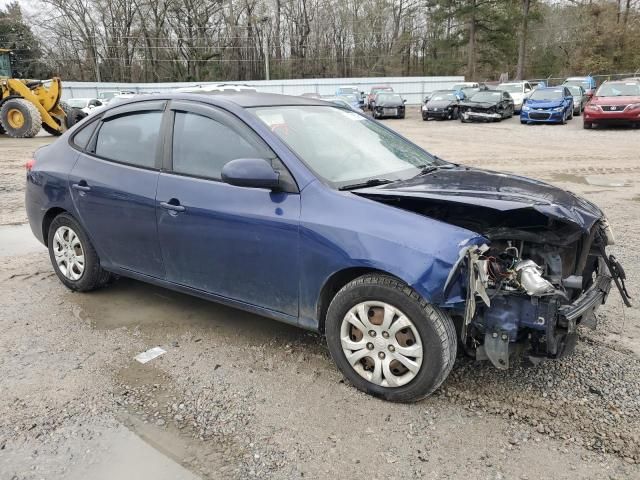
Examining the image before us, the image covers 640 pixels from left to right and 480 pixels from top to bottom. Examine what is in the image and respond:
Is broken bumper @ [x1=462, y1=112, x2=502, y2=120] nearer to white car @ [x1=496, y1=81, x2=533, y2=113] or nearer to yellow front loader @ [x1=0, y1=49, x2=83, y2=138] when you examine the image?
white car @ [x1=496, y1=81, x2=533, y2=113]

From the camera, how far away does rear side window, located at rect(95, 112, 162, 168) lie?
404 centimetres

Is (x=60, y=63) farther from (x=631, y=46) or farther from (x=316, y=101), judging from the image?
(x=316, y=101)

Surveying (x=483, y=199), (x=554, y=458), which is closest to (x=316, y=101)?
(x=483, y=199)

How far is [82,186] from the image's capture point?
4.38 meters

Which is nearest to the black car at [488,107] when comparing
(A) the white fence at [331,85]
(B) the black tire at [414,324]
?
(A) the white fence at [331,85]

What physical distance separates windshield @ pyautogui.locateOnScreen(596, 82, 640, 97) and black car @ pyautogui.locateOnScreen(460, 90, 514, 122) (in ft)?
15.6

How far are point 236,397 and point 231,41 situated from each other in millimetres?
59389

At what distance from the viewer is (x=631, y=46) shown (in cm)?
4531

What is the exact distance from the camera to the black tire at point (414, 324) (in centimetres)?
287

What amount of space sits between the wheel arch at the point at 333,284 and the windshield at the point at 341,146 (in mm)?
544

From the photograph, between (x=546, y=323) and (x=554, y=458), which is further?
(x=546, y=323)

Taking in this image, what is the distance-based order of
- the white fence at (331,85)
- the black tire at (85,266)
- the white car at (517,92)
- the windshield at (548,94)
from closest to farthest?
the black tire at (85,266) < the windshield at (548,94) < the white car at (517,92) < the white fence at (331,85)

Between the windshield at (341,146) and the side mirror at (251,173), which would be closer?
the side mirror at (251,173)

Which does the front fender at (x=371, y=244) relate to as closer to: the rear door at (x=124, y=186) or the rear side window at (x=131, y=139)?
the rear door at (x=124, y=186)
